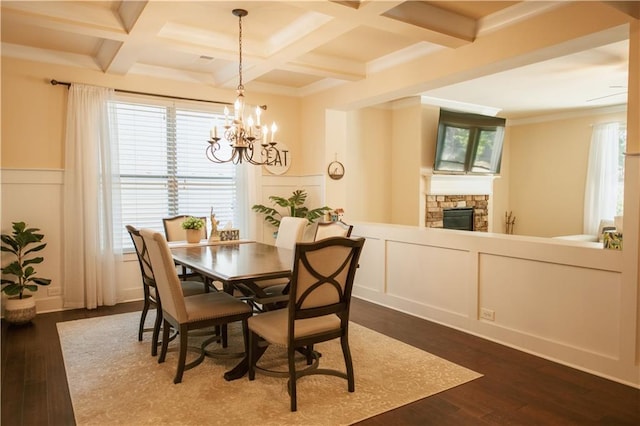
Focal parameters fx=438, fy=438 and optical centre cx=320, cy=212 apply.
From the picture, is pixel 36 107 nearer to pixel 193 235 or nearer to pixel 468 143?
pixel 193 235

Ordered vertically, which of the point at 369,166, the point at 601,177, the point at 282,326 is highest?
the point at 369,166

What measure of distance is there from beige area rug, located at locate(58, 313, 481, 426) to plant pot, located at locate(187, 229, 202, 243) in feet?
3.19

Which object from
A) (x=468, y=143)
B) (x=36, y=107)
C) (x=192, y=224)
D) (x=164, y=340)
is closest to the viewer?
(x=164, y=340)

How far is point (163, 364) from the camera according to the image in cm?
313

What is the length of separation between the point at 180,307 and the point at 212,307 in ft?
0.81

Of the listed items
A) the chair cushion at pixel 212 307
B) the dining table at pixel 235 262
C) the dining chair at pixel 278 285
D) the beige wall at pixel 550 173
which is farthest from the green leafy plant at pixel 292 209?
the beige wall at pixel 550 173

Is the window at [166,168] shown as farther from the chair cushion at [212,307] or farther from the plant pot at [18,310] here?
the chair cushion at [212,307]

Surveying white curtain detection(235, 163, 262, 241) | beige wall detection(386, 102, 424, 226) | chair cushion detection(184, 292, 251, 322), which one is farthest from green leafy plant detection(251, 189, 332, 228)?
chair cushion detection(184, 292, 251, 322)

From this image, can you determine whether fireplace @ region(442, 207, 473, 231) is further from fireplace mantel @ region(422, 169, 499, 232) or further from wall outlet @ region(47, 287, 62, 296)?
wall outlet @ region(47, 287, 62, 296)

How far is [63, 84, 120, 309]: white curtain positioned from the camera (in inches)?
176

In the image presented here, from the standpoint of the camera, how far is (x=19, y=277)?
413 cm

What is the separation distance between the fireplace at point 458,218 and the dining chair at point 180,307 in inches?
178

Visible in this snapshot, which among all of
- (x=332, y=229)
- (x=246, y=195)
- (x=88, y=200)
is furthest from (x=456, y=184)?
(x=88, y=200)

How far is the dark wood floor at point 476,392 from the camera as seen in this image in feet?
8.00
